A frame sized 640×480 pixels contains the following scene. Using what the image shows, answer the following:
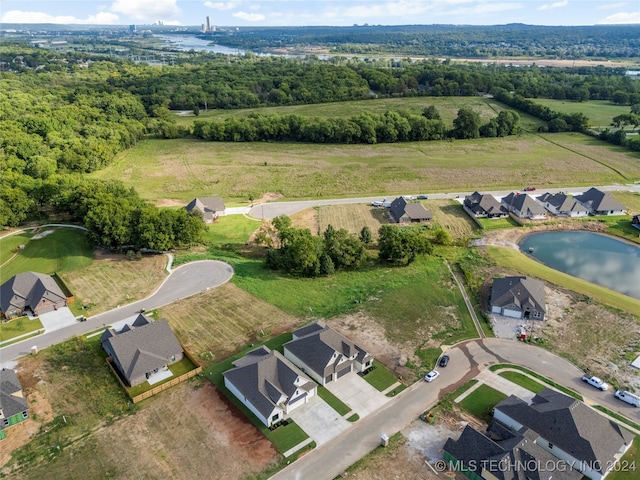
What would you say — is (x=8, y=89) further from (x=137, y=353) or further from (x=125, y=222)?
(x=137, y=353)

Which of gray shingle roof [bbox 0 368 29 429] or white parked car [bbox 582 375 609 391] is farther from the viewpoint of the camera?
white parked car [bbox 582 375 609 391]

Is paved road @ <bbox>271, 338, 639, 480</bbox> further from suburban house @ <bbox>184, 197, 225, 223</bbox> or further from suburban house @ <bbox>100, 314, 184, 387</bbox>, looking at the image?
suburban house @ <bbox>184, 197, 225, 223</bbox>

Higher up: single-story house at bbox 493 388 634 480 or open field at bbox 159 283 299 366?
single-story house at bbox 493 388 634 480

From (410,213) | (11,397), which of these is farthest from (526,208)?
(11,397)

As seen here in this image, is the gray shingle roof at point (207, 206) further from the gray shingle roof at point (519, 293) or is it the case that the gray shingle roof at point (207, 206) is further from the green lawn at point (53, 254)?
the gray shingle roof at point (519, 293)

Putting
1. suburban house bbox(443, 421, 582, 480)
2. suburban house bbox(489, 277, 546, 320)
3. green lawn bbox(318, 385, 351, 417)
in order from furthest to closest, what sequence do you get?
suburban house bbox(489, 277, 546, 320) < green lawn bbox(318, 385, 351, 417) < suburban house bbox(443, 421, 582, 480)

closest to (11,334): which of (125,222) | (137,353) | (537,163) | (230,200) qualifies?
(137,353)

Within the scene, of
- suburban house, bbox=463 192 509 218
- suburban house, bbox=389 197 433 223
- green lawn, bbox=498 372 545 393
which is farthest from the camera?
suburban house, bbox=463 192 509 218

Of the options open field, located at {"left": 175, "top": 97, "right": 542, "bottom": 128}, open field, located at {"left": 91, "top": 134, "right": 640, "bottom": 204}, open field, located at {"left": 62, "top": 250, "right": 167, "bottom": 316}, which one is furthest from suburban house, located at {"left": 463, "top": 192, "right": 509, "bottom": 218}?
open field, located at {"left": 175, "top": 97, "right": 542, "bottom": 128}

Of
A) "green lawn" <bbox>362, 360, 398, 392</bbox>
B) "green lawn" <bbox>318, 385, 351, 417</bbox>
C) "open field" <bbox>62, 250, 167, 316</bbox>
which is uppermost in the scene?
"green lawn" <bbox>362, 360, 398, 392</bbox>
